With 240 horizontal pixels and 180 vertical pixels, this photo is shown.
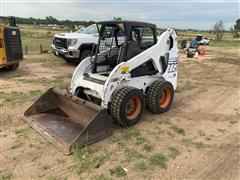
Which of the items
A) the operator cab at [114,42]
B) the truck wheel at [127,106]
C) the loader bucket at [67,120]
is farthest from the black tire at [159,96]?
the loader bucket at [67,120]

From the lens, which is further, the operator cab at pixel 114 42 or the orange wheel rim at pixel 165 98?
the orange wheel rim at pixel 165 98

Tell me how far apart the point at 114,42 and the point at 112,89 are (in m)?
1.43

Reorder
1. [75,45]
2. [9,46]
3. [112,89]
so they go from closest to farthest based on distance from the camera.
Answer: [112,89], [9,46], [75,45]

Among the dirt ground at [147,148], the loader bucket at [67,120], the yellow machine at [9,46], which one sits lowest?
the dirt ground at [147,148]

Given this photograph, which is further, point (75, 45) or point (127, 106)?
point (75, 45)

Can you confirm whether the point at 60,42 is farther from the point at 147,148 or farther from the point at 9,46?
the point at 147,148

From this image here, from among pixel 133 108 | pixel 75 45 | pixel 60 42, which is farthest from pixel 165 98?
pixel 60 42

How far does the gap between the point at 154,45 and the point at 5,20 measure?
848 cm

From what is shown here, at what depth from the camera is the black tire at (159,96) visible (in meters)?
5.67

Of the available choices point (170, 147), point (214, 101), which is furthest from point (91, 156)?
point (214, 101)

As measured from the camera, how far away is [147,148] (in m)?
4.34

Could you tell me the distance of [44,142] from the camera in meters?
4.49

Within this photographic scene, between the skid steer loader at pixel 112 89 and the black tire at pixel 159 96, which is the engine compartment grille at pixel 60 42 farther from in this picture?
the black tire at pixel 159 96

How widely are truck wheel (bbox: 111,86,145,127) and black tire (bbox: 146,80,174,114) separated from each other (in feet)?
1.46
